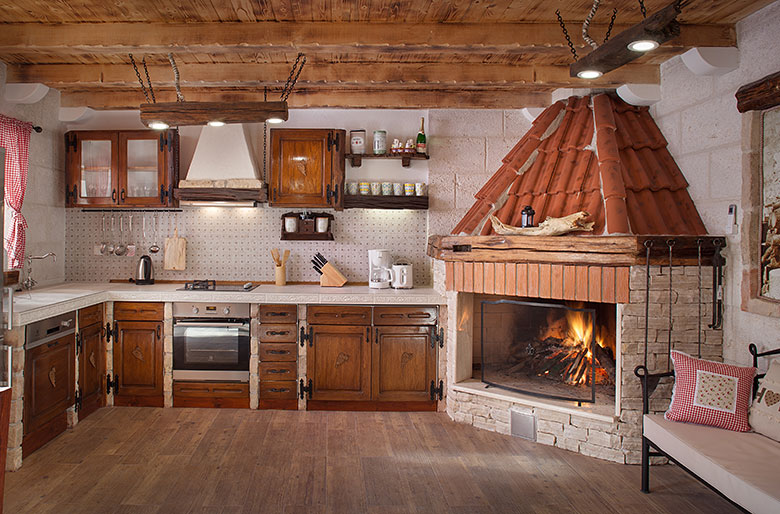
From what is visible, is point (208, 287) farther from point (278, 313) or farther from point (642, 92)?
point (642, 92)

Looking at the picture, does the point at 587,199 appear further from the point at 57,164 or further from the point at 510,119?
the point at 57,164

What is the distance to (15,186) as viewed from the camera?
4117 mm

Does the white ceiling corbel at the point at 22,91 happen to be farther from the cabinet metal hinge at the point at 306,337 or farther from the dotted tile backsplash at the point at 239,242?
the cabinet metal hinge at the point at 306,337

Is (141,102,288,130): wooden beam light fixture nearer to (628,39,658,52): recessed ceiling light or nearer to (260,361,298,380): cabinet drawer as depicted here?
(260,361,298,380): cabinet drawer

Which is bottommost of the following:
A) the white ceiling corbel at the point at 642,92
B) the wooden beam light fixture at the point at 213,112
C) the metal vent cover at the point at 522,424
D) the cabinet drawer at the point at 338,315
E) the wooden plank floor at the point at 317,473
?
the wooden plank floor at the point at 317,473

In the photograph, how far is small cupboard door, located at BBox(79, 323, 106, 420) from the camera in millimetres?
4039

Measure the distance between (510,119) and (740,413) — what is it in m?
3.07

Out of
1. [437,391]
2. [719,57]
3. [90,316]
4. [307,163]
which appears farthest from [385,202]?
[719,57]

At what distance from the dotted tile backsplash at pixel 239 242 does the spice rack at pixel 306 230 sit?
0.18 metres

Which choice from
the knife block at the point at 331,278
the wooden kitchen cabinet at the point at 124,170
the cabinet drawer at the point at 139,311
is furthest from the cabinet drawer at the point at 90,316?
the knife block at the point at 331,278

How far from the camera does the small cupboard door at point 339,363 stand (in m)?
4.33

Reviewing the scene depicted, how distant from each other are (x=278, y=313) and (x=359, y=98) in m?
1.95

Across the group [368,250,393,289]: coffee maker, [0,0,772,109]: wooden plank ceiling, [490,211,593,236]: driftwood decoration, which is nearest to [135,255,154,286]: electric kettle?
[0,0,772,109]: wooden plank ceiling

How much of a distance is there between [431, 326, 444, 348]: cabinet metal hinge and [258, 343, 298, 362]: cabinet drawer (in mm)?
1105
